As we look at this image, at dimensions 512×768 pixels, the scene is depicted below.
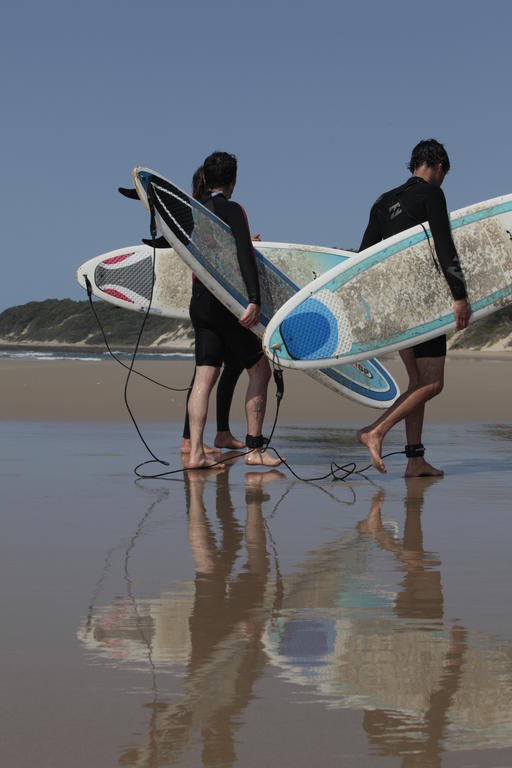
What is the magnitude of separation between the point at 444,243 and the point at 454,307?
368 mm

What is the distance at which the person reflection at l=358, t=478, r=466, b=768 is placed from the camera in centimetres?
224

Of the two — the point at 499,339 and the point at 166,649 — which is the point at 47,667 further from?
the point at 499,339

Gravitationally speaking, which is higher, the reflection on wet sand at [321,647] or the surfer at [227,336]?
the surfer at [227,336]

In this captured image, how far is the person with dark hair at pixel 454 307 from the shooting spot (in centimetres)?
646

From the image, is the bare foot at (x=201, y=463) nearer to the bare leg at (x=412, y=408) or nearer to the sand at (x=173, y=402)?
the bare leg at (x=412, y=408)

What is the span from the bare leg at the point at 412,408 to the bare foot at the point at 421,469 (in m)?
0.12

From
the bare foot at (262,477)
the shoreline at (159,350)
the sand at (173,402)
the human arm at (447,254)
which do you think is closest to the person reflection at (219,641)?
the bare foot at (262,477)

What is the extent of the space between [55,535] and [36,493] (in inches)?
47.9

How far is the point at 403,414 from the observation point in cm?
650

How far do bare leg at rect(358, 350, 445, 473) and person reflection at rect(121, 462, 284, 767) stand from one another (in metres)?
1.32

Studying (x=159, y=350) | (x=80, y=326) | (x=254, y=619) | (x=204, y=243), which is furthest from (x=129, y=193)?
(x=80, y=326)

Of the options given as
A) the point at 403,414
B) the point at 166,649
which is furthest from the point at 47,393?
the point at 166,649

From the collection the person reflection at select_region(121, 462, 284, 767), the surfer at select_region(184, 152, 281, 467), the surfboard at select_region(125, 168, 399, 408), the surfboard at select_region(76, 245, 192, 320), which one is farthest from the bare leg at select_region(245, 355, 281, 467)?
the surfboard at select_region(76, 245, 192, 320)

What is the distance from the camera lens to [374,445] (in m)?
6.37
